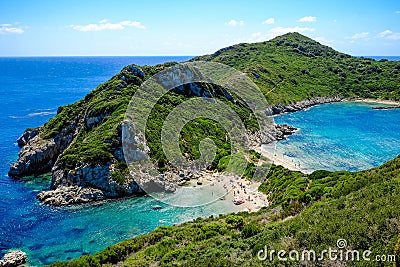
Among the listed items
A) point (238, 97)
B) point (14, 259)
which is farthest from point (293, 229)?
point (238, 97)

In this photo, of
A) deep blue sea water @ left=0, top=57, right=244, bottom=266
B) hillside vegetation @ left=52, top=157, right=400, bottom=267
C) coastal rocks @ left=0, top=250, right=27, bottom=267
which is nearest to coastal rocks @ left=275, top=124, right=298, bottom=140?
deep blue sea water @ left=0, top=57, right=244, bottom=266

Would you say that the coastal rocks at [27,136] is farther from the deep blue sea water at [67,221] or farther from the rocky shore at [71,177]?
the deep blue sea water at [67,221]

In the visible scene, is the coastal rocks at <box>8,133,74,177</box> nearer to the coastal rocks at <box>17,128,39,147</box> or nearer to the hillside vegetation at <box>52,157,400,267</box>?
the coastal rocks at <box>17,128,39,147</box>

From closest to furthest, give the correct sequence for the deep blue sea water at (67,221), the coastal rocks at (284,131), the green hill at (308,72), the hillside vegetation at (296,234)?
the hillside vegetation at (296,234) → the deep blue sea water at (67,221) → the coastal rocks at (284,131) → the green hill at (308,72)

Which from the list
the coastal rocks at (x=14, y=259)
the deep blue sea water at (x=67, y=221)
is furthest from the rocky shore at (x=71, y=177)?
the coastal rocks at (x=14, y=259)

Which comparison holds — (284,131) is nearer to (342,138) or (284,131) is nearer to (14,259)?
(342,138)
